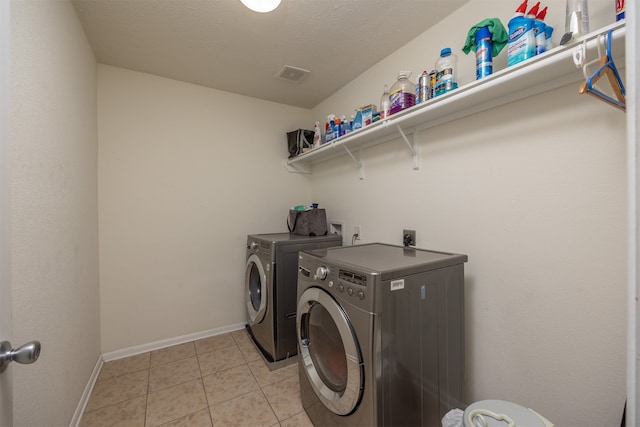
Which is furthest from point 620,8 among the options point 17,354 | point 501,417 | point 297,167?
point 297,167

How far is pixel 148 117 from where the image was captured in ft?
7.40

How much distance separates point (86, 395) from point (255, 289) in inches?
48.4

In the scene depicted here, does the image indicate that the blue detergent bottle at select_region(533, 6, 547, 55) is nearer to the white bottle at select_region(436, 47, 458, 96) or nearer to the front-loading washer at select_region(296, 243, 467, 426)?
the white bottle at select_region(436, 47, 458, 96)

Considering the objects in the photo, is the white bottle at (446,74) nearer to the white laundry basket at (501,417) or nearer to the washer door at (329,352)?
the washer door at (329,352)

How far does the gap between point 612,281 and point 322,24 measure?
1928 mm

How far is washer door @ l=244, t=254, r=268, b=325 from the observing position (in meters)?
2.09

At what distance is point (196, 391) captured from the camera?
1752 millimetres

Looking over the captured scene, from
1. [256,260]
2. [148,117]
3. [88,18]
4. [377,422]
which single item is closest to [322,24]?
[88,18]

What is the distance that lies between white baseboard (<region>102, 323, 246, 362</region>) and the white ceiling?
7.58ft

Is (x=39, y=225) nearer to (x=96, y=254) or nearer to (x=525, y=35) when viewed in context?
(x=96, y=254)

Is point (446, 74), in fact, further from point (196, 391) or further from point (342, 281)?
point (196, 391)

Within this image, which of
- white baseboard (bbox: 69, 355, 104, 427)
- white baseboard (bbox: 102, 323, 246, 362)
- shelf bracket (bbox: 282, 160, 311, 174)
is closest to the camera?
white baseboard (bbox: 69, 355, 104, 427)

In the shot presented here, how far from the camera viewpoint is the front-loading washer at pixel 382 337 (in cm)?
103

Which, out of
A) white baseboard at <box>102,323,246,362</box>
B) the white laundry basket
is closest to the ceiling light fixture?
the white laundry basket
